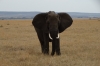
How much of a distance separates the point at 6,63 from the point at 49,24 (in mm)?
2287

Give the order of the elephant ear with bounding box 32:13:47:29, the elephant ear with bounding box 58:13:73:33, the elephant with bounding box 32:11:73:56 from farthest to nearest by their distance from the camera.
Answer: the elephant ear with bounding box 32:13:47:29
the elephant ear with bounding box 58:13:73:33
the elephant with bounding box 32:11:73:56

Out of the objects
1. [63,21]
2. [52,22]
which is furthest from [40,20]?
[52,22]

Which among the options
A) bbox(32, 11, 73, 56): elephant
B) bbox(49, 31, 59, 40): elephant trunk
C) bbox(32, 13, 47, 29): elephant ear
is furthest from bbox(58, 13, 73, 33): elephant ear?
Result: bbox(49, 31, 59, 40): elephant trunk

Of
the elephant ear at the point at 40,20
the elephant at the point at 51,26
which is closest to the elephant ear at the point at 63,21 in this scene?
the elephant at the point at 51,26

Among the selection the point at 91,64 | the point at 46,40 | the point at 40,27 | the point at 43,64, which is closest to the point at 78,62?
the point at 91,64

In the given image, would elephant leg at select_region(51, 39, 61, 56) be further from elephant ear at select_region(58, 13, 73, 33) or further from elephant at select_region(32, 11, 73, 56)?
elephant ear at select_region(58, 13, 73, 33)

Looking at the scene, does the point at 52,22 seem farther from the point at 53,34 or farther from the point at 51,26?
the point at 53,34

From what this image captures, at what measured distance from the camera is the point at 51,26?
32.7ft

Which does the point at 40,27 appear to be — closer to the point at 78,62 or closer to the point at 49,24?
the point at 49,24

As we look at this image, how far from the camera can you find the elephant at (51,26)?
999cm

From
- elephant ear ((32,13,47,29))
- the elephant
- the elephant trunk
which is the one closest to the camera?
the elephant trunk

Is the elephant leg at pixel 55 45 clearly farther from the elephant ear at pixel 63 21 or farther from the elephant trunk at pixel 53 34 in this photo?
the elephant ear at pixel 63 21

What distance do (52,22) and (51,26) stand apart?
17cm

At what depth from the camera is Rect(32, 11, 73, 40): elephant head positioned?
392 inches
